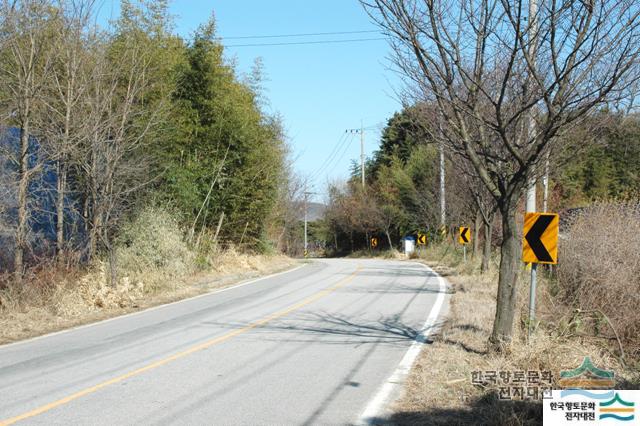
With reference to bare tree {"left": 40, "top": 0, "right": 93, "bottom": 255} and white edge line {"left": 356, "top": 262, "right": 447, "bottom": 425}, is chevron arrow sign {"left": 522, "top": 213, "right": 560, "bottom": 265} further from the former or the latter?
bare tree {"left": 40, "top": 0, "right": 93, "bottom": 255}

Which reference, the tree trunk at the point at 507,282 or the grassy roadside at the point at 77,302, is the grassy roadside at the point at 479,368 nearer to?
the tree trunk at the point at 507,282

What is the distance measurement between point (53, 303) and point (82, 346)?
12.3 ft

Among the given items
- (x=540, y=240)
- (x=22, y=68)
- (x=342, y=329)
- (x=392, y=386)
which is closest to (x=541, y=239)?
(x=540, y=240)

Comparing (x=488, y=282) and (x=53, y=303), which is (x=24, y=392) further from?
(x=488, y=282)

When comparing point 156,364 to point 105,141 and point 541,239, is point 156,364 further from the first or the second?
point 105,141

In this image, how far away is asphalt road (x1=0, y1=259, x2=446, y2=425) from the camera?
623 centimetres

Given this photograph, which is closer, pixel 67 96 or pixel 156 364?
pixel 156 364

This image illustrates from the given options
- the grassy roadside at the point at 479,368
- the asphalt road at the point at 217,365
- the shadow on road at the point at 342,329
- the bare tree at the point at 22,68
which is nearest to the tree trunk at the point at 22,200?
the bare tree at the point at 22,68

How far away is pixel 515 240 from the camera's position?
802cm

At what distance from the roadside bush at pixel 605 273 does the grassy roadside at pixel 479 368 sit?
→ 0.58m

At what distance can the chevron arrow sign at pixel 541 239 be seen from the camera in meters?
7.88

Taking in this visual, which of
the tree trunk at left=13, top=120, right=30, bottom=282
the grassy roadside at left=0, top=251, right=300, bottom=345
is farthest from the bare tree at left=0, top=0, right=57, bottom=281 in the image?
the grassy roadside at left=0, top=251, right=300, bottom=345

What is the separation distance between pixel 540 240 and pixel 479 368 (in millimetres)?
1892

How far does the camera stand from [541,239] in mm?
7992
